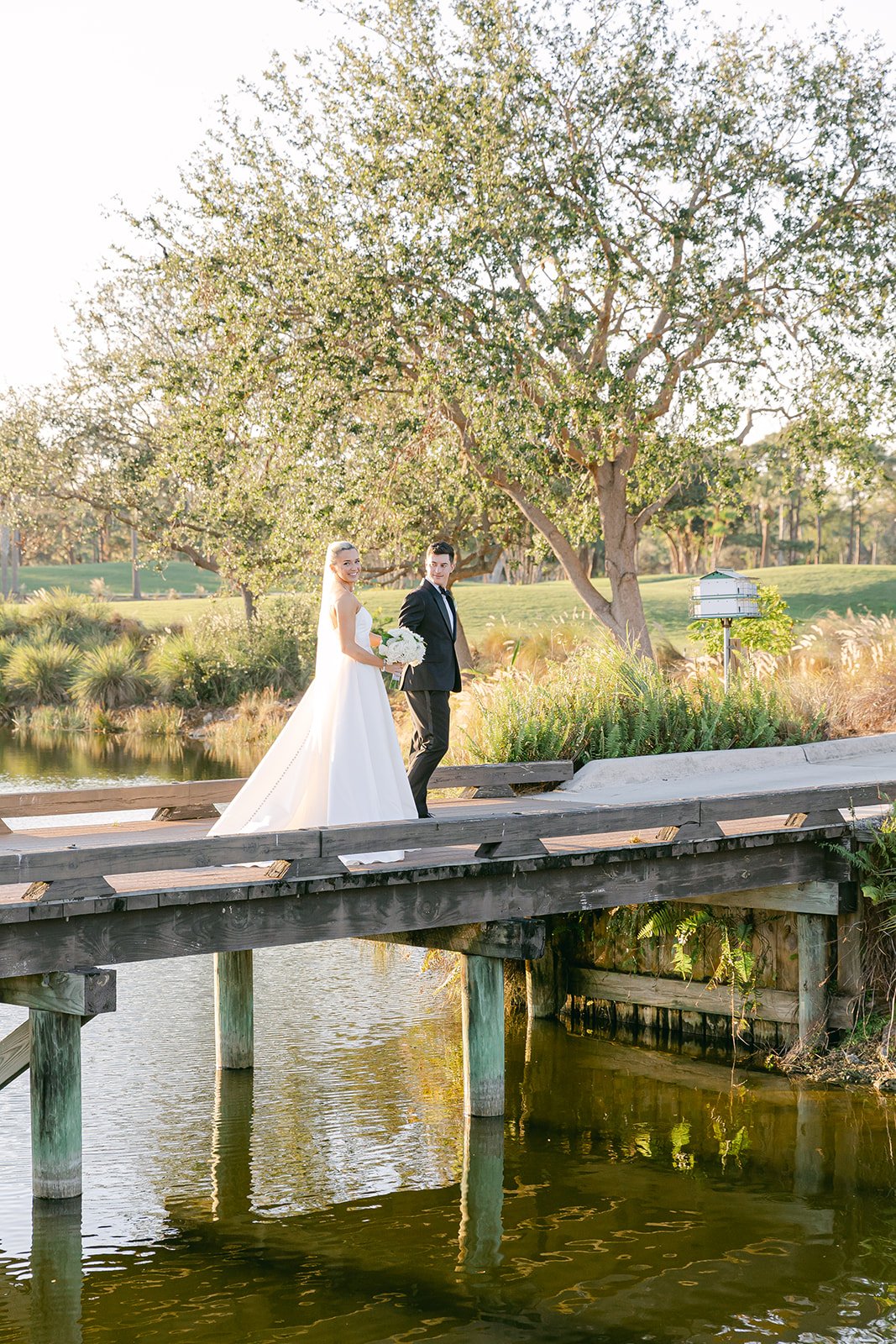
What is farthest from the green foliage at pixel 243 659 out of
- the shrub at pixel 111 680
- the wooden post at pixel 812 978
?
the wooden post at pixel 812 978

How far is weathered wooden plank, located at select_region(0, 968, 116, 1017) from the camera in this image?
27.2 feet

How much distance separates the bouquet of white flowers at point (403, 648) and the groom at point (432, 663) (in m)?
0.22

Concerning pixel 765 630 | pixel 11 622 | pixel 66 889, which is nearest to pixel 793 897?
pixel 66 889

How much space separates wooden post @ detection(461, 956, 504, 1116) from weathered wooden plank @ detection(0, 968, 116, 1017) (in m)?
2.80

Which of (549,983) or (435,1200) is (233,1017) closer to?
(435,1200)

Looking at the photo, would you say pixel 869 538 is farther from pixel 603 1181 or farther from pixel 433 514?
pixel 603 1181

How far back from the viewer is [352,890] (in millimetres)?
9312

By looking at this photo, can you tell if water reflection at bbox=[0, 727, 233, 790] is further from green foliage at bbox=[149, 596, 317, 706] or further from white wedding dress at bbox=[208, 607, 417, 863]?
white wedding dress at bbox=[208, 607, 417, 863]

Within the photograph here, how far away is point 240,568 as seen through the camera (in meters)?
27.4

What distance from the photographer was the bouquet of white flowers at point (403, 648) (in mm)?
10609

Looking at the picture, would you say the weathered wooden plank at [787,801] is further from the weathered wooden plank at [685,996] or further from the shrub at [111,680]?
the shrub at [111,680]

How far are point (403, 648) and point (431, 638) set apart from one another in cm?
42

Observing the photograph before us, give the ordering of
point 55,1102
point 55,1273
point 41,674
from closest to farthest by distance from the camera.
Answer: point 55,1273
point 55,1102
point 41,674

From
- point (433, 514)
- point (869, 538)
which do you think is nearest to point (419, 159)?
point (433, 514)
